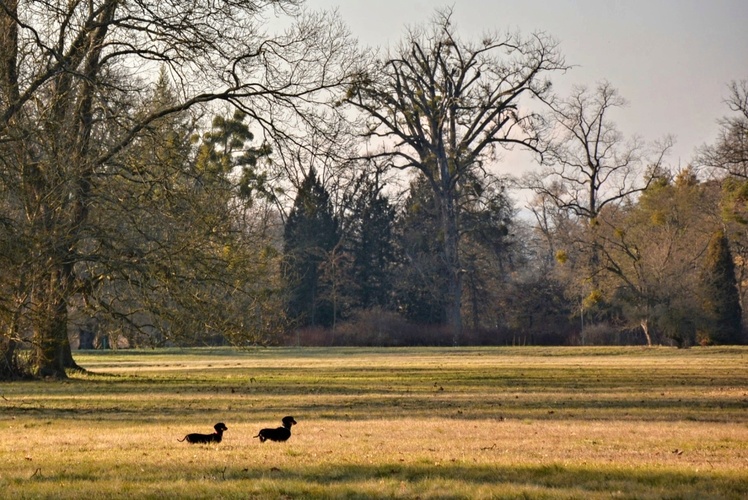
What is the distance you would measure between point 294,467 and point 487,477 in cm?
191

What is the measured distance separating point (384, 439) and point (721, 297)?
161 ft

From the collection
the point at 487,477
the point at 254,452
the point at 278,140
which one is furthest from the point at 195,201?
the point at 487,477

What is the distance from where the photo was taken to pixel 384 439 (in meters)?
13.0

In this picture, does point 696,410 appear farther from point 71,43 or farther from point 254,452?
point 71,43

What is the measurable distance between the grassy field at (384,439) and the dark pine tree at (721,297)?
3129 cm

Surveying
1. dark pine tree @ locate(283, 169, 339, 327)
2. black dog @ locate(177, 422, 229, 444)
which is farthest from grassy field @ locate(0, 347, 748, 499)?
dark pine tree @ locate(283, 169, 339, 327)

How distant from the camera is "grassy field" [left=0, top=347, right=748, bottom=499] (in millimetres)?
9086

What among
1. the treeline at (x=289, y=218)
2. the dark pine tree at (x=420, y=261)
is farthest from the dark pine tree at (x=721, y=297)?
the dark pine tree at (x=420, y=261)

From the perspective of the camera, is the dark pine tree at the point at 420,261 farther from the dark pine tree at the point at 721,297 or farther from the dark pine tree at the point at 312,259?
the dark pine tree at the point at 721,297

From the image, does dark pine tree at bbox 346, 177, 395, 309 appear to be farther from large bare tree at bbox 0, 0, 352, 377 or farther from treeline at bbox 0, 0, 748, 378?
large bare tree at bbox 0, 0, 352, 377

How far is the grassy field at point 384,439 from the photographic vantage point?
358 inches

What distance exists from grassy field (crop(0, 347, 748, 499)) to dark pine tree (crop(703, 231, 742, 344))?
31290 mm

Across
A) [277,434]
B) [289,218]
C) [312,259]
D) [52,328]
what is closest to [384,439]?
[277,434]

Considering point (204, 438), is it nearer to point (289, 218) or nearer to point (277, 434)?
point (277, 434)
